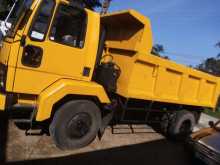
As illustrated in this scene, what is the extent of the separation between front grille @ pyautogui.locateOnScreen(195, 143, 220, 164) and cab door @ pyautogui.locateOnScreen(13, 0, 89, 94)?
2.95 meters

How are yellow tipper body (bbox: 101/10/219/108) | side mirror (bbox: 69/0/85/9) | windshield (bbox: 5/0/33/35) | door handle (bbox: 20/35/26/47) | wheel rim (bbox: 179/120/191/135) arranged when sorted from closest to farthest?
door handle (bbox: 20/35/26/47)
windshield (bbox: 5/0/33/35)
side mirror (bbox: 69/0/85/9)
yellow tipper body (bbox: 101/10/219/108)
wheel rim (bbox: 179/120/191/135)

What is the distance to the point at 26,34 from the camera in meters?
4.51

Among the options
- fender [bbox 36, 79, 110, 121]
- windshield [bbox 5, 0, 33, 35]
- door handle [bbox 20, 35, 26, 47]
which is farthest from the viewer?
windshield [bbox 5, 0, 33, 35]

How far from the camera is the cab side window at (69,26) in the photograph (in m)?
4.83

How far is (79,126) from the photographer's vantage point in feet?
17.3

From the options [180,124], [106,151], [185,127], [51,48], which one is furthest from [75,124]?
[185,127]

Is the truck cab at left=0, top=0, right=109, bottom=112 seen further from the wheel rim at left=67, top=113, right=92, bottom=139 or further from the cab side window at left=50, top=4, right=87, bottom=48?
the wheel rim at left=67, top=113, right=92, bottom=139

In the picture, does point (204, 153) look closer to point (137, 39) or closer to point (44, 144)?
point (137, 39)

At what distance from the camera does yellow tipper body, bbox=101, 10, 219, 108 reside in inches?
227

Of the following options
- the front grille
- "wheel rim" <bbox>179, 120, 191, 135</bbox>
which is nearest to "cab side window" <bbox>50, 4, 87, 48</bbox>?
the front grille

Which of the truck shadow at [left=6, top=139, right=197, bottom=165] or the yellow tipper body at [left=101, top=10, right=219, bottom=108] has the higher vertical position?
the yellow tipper body at [left=101, top=10, right=219, bottom=108]

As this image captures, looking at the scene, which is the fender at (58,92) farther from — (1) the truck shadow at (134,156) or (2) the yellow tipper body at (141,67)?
(2) the yellow tipper body at (141,67)

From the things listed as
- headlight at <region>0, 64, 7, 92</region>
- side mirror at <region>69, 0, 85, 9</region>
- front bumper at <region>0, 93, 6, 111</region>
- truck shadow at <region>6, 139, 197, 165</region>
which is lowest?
truck shadow at <region>6, 139, 197, 165</region>

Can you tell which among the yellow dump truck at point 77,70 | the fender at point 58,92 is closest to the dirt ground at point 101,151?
the yellow dump truck at point 77,70
